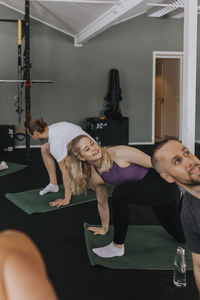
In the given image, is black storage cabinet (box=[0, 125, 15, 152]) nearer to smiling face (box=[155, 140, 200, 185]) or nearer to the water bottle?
the water bottle

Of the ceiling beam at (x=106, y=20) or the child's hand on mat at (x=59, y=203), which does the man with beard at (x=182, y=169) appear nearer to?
the child's hand on mat at (x=59, y=203)

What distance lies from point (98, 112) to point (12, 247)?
745 centimetres

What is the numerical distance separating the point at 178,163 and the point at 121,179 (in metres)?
1.19

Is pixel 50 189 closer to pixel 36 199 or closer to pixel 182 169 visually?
pixel 36 199

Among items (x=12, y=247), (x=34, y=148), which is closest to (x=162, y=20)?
(x=34, y=148)

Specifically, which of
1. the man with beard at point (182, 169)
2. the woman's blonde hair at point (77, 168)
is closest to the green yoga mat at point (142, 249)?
the woman's blonde hair at point (77, 168)

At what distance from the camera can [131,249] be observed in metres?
2.49

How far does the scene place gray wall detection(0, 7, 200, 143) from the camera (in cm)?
725

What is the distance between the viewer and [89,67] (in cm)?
755

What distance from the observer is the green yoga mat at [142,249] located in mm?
2248

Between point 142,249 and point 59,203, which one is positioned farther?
point 59,203

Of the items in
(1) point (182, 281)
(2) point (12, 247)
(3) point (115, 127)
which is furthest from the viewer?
(3) point (115, 127)

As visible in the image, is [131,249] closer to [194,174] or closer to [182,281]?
[182,281]

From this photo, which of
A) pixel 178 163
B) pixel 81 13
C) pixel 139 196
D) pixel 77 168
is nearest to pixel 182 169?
pixel 178 163
